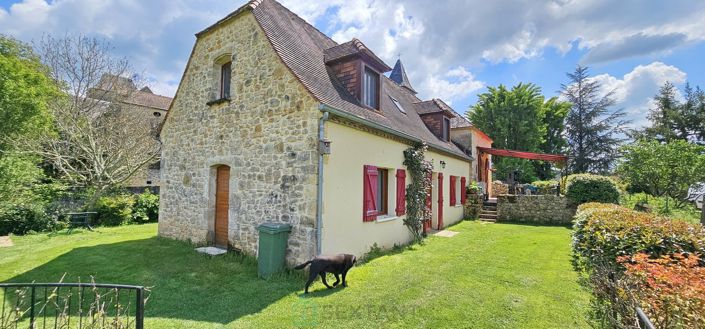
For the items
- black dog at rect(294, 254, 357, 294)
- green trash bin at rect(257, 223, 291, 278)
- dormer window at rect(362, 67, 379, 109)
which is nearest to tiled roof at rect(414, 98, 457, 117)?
dormer window at rect(362, 67, 379, 109)

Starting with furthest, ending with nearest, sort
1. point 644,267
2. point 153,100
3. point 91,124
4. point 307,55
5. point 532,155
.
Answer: point 153,100
point 532,155
point 91,124
point 307,55
point 644,267

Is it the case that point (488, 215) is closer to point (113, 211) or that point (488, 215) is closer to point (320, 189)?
point (320, 189)

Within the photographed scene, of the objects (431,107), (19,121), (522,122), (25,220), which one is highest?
(522,122)

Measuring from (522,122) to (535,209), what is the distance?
57.4 ft

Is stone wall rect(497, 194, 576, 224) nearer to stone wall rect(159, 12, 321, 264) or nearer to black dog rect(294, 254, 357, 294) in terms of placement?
black dog rect(294, 254, 357, 294)

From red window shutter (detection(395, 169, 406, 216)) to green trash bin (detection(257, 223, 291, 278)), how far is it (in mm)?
3755

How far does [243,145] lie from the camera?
796 centimetres

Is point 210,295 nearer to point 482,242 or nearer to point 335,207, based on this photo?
point 335,207

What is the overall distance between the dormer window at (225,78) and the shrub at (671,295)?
30.8 feet

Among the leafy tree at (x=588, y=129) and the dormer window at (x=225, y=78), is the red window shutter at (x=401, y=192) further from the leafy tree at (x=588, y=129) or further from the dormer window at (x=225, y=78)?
the leafy tree at (x=588, y=129)

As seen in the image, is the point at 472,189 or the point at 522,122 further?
the point at 522,122

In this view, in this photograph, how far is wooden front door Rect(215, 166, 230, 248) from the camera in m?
8.69

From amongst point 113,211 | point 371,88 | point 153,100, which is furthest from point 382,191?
point 153,100

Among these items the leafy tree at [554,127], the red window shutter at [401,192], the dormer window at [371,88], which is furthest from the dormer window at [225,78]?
the leafy tree at [554,127]
